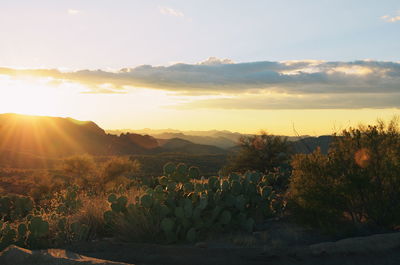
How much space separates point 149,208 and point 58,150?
239 feet

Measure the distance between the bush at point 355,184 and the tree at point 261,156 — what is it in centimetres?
1076

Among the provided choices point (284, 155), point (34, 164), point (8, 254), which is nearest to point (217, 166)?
point (34, 164)

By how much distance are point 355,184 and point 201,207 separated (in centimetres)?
347

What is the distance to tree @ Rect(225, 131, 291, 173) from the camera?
21359mm

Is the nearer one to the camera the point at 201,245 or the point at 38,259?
the point at 38,259

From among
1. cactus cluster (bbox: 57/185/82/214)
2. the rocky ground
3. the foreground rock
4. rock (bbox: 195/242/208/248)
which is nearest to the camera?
the foreground rock

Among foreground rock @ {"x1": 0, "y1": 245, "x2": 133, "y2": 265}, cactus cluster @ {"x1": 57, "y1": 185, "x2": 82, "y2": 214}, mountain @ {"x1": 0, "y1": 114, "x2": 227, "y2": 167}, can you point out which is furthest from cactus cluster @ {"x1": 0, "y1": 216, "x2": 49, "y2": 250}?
mountain @ {"x1": 0, "y1": 114, "x2": 227, "y2": 167}

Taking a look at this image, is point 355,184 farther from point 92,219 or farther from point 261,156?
point 261,156

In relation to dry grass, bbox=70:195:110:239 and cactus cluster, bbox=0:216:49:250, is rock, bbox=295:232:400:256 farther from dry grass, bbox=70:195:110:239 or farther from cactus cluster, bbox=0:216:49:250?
cactus cluster, bbox=0:216:49:250

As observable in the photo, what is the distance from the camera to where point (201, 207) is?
9.68m

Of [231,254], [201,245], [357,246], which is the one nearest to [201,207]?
[201,245]

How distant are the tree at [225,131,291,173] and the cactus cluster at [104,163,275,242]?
32.0 ft

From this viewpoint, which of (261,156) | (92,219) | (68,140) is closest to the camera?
(92,219)

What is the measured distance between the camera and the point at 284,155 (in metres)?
21.1
